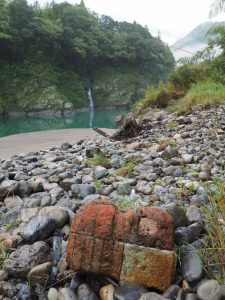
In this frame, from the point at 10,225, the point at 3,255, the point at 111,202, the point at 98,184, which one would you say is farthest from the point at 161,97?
the point at 3,255

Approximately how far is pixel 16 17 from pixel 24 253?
138 ft

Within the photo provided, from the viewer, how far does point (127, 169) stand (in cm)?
380

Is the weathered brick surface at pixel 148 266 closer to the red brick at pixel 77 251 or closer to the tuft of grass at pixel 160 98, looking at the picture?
the red brick at pixel 77 251

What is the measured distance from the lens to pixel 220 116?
6797 millimetres

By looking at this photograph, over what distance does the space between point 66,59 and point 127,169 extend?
45298 millimetres

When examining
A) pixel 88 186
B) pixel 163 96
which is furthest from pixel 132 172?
pixel 163 96

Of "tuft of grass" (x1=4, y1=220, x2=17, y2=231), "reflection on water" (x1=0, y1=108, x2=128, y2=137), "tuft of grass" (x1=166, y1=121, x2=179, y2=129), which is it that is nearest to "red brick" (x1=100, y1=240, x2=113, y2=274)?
"tuft of grass" (x1=4, y1=220, x2=17, y2=231)

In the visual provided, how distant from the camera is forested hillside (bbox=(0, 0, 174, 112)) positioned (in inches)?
1563

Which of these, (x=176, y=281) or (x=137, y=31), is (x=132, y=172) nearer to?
(x=176, y=281)

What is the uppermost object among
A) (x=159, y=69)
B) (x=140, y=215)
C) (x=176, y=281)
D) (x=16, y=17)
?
(x=16, y=17)

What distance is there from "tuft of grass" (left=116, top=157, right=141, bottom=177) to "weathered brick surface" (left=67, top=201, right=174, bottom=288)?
1.87m

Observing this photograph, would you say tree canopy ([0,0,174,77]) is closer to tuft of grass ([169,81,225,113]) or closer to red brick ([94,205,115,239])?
tuft of grass ([169,81,225,113])

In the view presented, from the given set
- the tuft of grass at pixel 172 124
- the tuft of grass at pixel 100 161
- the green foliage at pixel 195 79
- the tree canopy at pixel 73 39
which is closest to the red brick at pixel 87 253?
the tuft of grass at pixel 100 161

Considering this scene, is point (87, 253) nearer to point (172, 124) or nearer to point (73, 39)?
point (172, 124)
